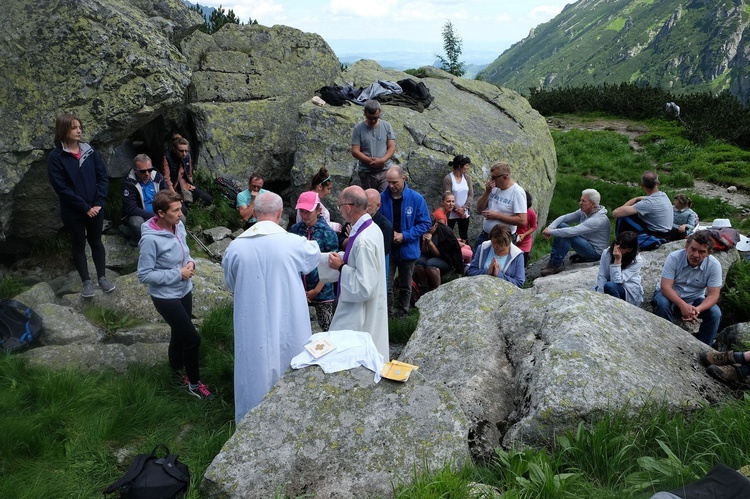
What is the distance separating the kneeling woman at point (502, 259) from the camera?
745 centimetres

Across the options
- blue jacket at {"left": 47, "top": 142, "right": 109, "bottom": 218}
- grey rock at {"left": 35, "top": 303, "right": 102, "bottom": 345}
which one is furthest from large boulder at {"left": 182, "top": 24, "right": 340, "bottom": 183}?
grey rock at {"left": 35, "top": 303, "right": 102, "bottom": 345}

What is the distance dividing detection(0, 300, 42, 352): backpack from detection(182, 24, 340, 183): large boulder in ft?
16.1

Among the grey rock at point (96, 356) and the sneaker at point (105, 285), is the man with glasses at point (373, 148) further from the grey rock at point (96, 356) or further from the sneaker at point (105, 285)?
the grey rock at point (96, 356)

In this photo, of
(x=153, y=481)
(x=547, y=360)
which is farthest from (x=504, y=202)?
(x=153, y=481)

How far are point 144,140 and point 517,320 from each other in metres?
8.66

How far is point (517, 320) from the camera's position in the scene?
5309 millimetres

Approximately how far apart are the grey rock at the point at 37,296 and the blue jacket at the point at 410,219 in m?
4.70

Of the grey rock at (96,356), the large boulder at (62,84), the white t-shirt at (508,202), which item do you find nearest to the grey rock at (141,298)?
the grey rock at (96,356)

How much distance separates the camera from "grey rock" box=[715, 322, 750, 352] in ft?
19.4

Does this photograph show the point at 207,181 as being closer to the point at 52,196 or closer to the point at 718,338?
the point at 52,196

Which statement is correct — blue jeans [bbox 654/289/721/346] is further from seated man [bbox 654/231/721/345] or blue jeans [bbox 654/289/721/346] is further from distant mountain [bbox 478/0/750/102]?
distant mountain [bbox 478/0/750/102]

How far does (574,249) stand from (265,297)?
20.0 ft

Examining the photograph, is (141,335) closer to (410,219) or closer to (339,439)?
(410,219)

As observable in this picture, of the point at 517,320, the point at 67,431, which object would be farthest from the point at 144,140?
the point at 517,320
